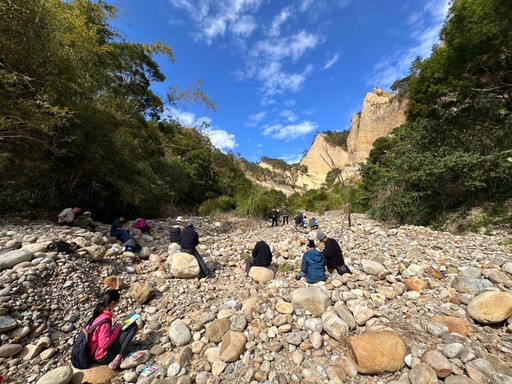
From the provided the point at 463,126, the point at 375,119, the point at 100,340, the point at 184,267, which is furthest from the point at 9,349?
the point at 375,119

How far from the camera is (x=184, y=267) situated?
4297 mm

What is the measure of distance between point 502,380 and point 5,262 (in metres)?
6.62

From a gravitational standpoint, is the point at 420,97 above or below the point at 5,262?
above

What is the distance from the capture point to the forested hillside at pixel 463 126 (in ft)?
19.9

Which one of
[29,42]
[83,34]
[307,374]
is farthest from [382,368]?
[83,34]

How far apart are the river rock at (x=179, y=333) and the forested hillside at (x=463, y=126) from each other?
8384 millimetres

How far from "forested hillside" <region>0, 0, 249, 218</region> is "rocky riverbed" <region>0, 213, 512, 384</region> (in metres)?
2.60

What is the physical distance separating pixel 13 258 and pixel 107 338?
101 inches

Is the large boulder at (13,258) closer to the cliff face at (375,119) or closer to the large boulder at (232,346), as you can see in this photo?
the large boulder at (232,346)

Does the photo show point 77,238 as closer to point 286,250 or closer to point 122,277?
point 122,277

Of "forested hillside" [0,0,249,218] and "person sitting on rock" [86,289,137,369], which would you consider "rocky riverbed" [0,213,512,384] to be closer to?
"person sitting on rock" [86,289,137,369]

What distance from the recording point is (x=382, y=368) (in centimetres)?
205

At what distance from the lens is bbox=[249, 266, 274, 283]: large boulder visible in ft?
13.9

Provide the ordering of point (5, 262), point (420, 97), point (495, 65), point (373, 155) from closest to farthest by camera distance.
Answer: point (5, 262) → point (495, 65) → point (420, 97) → point (373, 155)
